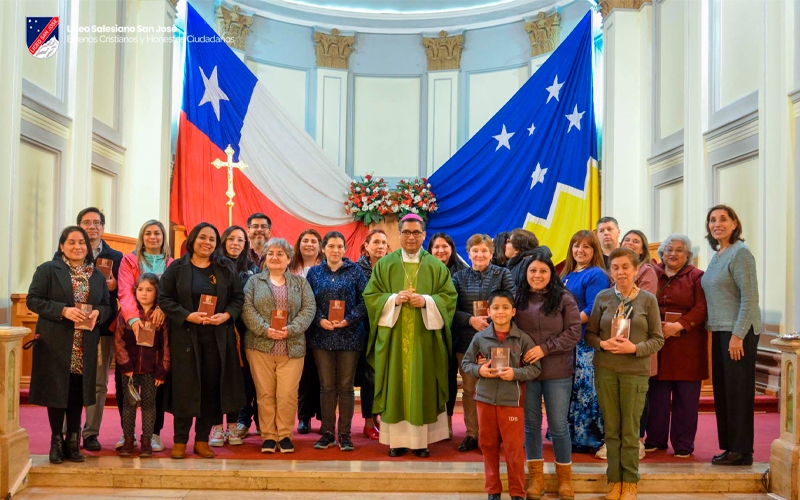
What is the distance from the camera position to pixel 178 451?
4.60 metres

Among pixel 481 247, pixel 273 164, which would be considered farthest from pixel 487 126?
pixel 481 247

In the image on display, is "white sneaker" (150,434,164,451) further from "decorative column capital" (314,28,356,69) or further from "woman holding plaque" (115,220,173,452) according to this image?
"decorative column capital" (314,28,356,69)

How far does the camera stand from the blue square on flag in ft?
21.8

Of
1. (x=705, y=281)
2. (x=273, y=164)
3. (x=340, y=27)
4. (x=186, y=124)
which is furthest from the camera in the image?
(x=340, y=27)

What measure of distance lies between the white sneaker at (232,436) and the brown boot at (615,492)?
252 centimetres

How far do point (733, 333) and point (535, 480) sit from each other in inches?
63.3

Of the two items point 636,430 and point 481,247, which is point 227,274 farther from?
point 636,430

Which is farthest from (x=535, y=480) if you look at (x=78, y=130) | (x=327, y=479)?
(x=78, y=130)

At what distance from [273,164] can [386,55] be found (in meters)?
3.82

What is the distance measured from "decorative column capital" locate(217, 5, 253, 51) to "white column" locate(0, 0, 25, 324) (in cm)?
525

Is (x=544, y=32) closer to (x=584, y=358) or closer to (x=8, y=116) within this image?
(x=584, y=358)

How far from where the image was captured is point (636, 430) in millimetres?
4059

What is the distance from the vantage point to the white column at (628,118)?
9.02m

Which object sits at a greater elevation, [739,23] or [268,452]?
[739,23]
